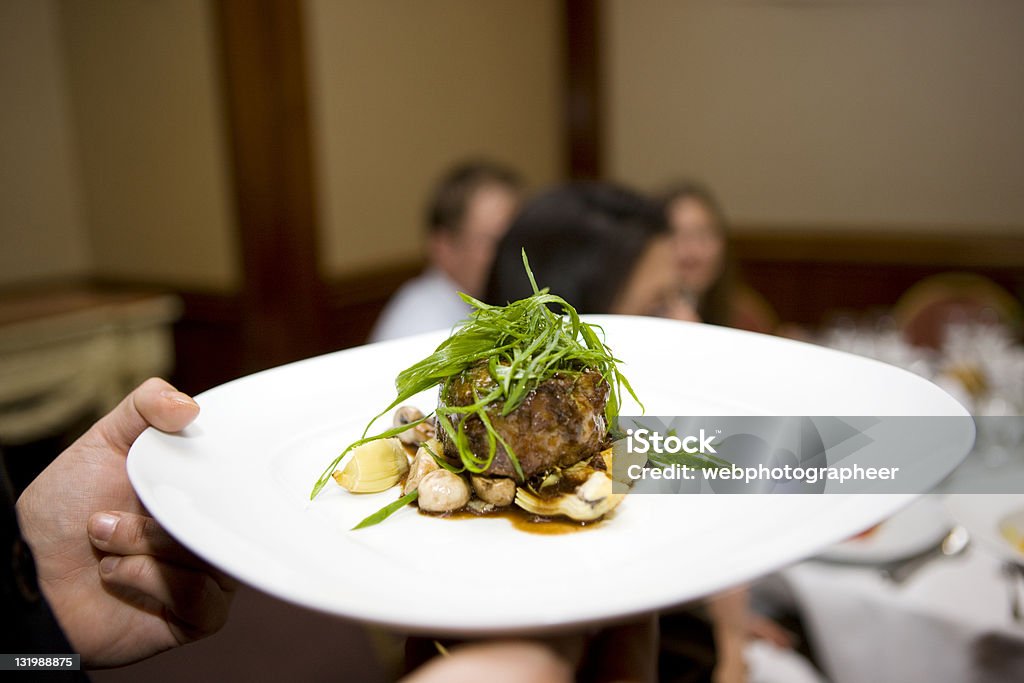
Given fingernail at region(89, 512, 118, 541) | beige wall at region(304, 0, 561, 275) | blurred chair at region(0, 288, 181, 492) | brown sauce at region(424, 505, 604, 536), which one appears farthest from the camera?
beige wall at region(304, 0, 561, 275)

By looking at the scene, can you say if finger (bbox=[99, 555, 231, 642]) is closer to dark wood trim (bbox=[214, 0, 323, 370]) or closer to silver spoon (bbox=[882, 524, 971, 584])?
silver spoon (bbox=[882, 524, 971, 584])

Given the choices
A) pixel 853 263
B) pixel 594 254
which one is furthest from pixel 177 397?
pixel 853 263

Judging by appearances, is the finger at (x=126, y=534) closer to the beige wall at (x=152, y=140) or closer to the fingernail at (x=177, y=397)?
the fingernail at (x=177, y=397)

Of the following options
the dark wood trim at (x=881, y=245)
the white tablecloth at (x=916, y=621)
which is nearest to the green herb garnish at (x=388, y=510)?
the white tablecloth at (x=916, y=621)

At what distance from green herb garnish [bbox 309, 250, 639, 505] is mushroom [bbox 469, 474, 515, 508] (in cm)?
2

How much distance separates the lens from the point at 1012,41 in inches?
241

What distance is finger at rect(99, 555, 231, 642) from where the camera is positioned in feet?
4.43

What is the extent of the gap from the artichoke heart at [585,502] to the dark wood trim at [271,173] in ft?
15.0

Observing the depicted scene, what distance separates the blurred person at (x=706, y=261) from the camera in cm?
428

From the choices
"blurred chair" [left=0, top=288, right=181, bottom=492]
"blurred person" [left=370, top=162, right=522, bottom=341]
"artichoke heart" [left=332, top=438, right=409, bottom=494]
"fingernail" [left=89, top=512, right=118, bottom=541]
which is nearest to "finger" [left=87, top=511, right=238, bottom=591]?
"fingernail" [left=89, top=512, right=118, bottom=541]

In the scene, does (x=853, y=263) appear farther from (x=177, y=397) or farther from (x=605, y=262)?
(x=177, y=397)

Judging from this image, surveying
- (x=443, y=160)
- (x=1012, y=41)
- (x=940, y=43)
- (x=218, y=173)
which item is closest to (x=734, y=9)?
(x=940, y=43)

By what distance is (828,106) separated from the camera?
22.4ft

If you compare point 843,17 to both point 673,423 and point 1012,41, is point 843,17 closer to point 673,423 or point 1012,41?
point 1012,41
